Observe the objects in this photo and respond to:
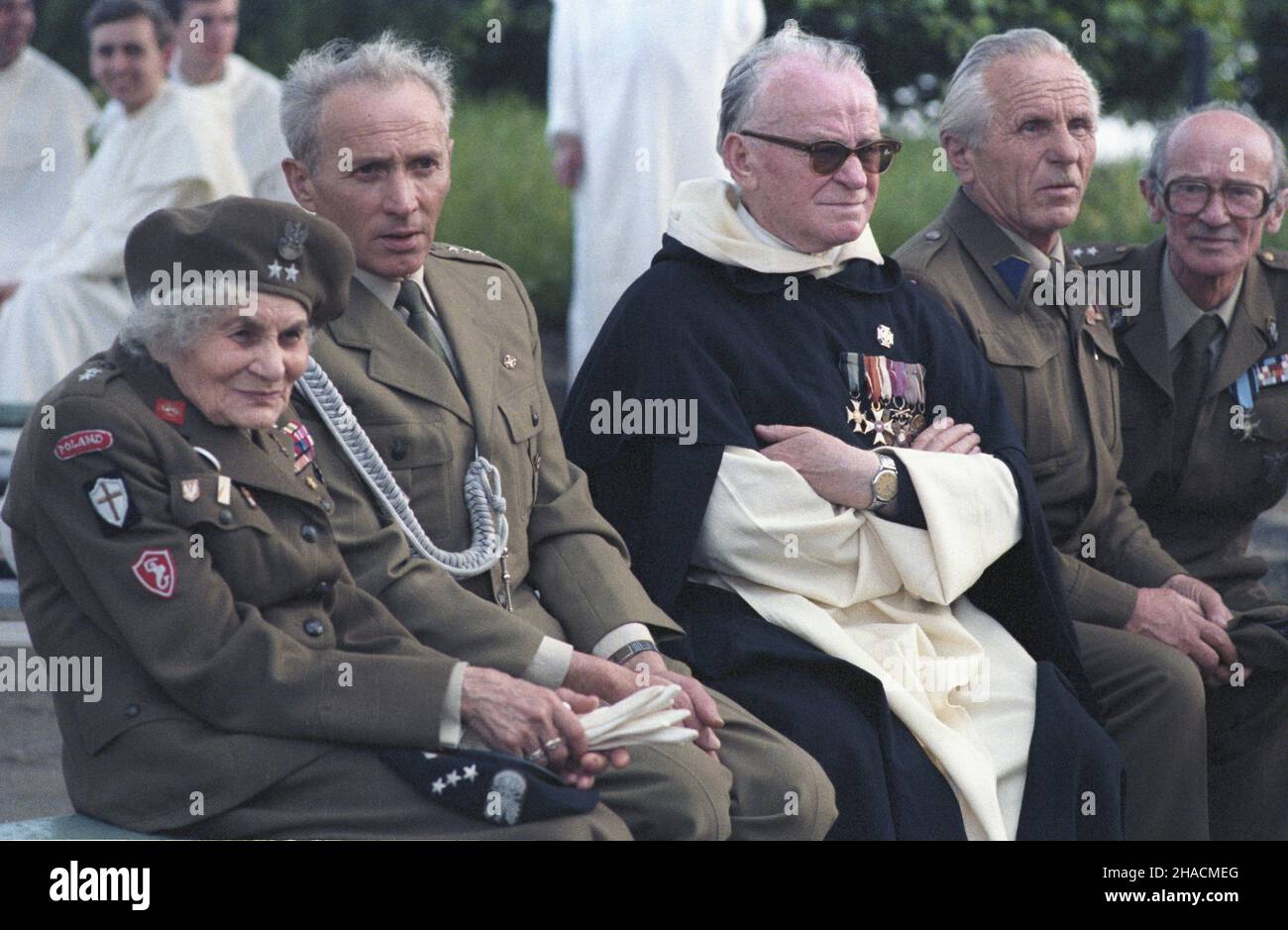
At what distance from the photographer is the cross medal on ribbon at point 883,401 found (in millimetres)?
4203

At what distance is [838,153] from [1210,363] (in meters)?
1.34

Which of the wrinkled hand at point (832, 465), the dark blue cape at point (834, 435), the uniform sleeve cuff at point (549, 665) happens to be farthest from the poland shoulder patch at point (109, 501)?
the wrinkled hand at point (832, 465)


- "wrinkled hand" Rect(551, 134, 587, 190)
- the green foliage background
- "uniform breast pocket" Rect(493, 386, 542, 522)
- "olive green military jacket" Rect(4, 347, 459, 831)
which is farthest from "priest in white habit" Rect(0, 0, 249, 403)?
"olive green military jacket" Rect(4, 347, 459, 831)

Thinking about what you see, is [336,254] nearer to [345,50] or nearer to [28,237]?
[345,50]

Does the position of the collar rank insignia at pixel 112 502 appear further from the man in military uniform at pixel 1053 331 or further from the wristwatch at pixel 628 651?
the man in military uniform at pixel 1053 331

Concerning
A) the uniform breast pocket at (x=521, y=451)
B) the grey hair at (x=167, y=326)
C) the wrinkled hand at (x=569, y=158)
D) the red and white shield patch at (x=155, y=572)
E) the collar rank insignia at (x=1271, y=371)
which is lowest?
the red and white shield patch at (x=155, y=572)

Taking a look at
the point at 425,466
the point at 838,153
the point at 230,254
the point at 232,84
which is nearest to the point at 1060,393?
the point at 838,153

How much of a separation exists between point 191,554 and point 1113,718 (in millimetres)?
2182

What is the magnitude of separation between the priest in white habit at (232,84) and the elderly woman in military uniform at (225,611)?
4.63 m

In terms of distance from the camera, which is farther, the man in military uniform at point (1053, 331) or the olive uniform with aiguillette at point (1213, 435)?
the olive uniform with aiguillette at point (1213, 435)

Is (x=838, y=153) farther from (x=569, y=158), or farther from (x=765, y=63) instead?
(x=569, y=158)

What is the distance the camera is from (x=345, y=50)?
12.6 ft

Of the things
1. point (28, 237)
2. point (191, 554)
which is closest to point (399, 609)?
point (191, 554)
